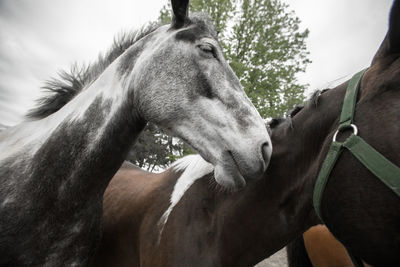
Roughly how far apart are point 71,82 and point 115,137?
1066mm

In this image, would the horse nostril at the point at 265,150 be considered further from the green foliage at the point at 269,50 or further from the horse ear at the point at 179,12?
the green foliage at the point at 269,50

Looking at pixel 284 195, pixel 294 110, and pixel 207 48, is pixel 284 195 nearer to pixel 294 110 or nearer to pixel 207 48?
pixel 294 110

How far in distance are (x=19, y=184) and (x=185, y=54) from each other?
4.99 feet

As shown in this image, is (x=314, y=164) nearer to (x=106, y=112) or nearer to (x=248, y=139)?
(x=248, y=139)

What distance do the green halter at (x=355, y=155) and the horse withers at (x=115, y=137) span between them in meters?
0.31

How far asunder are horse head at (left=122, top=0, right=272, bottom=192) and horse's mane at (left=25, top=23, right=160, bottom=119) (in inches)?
22.1

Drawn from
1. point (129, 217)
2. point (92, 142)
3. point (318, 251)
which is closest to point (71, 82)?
point (92, 142)

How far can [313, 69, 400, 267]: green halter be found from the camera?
38.1 inches

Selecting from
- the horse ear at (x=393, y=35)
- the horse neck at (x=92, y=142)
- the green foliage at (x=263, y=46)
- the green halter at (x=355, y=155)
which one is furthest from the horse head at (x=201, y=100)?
the green foliage at (x=263, y=46)

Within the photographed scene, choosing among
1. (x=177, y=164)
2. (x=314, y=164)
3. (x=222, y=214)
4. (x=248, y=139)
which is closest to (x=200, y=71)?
(x=248, y=139)

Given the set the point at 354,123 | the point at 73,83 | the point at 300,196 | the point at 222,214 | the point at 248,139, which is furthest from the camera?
the point at 73,83

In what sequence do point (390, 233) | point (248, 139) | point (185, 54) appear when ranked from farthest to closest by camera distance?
point (185, 54) < point (248, 139) < point (390, 233)

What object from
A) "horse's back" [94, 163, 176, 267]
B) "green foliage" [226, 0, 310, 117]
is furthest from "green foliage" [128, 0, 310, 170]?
"horse's back" [94, 163, 176, 267]

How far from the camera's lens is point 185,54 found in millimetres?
1538
